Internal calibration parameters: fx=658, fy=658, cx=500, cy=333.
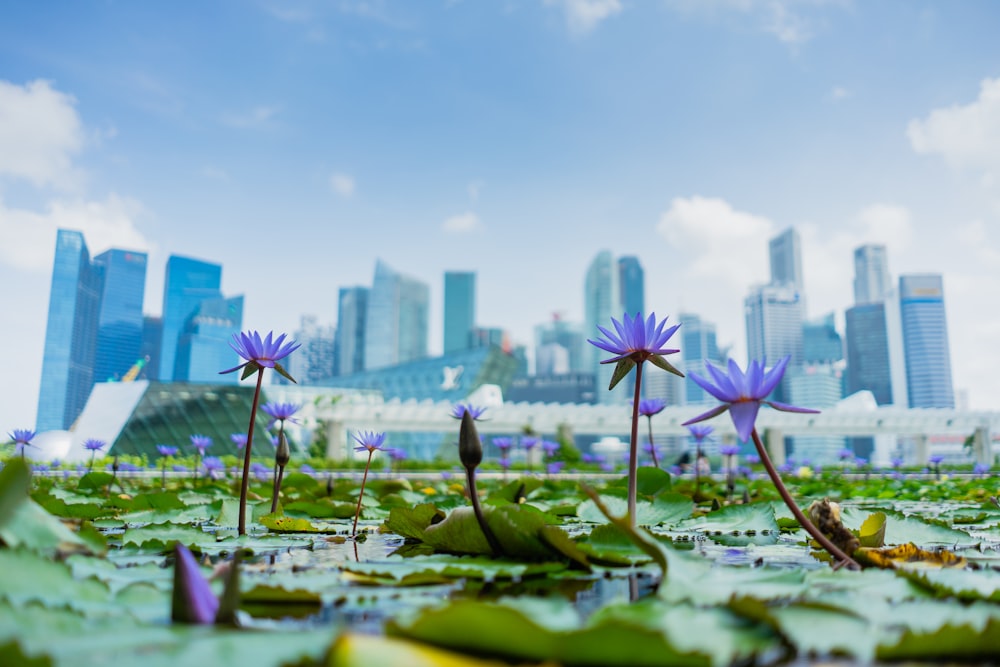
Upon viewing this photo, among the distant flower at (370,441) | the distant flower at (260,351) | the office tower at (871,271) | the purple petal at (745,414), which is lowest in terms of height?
the distant flower at (370,441)

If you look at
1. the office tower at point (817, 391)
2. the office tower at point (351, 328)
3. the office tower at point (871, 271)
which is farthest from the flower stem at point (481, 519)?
the office tower at point (871, 271)

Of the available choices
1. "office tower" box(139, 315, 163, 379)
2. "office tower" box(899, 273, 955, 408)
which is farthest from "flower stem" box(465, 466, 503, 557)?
"office tower" box(139, 315, 163, 379)

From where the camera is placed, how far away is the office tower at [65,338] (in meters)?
135

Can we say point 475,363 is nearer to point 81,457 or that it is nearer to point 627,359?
point 81,457

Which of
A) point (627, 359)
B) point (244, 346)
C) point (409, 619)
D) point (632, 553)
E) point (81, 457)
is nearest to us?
point (409, 619)

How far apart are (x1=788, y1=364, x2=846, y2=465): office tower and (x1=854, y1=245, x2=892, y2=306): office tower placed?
114 feet

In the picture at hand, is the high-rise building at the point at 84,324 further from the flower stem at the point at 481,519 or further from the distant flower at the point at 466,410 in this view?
the flower stem at the point at 481,519

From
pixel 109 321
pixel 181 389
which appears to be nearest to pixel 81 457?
pixel 181 389

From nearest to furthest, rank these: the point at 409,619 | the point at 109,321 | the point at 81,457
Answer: the point at 409,619
the point at 81,457
the point at 109,321

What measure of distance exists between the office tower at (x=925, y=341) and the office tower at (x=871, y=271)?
3646 cm

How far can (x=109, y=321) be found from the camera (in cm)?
15388

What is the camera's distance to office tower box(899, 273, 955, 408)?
14588 centimetres

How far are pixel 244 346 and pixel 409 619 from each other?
1.40 m

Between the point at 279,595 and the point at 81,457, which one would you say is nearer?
the point at 279,595
